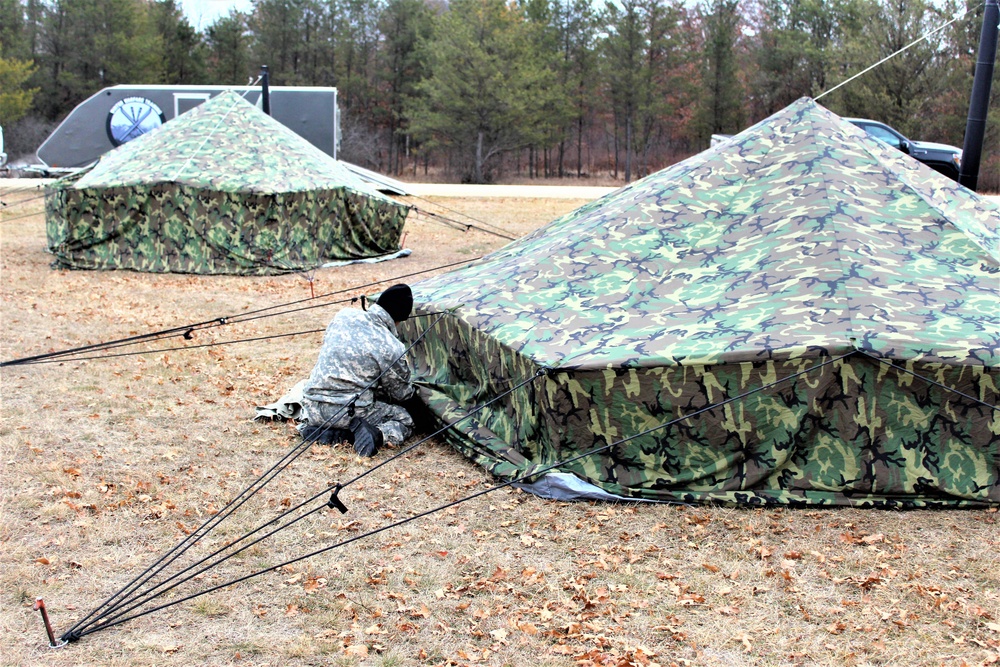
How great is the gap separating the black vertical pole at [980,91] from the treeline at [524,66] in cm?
2816

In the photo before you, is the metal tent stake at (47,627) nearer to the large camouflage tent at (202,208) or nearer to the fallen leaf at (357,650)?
the fallen leaf at (357,650)

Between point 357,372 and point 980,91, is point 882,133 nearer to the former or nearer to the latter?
point 980,91

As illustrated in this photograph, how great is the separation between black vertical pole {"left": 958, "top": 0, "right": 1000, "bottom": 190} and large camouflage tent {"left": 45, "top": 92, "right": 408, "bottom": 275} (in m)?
8.35

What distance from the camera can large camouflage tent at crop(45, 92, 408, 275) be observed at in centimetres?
1358

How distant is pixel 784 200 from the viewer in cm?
651

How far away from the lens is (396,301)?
6.62m

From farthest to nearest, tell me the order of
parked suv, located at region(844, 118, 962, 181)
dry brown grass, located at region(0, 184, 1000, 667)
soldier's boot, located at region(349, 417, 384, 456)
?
parked suv, located at region(844, 118, 962, 181)
soldier's boot, located at region(349, 417, 384, 456)
dry brown grass, located at region(0, 184, 1000, 667)

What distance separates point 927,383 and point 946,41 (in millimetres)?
37565

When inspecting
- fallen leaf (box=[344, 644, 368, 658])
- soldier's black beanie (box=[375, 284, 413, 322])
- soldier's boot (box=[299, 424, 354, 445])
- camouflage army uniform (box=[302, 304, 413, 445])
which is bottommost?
fallen leaf (box=[344, 644, 368, 658])

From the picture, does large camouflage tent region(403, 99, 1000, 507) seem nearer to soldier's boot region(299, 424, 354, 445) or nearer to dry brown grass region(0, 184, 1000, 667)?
dry brown grass region(0, 184, 1000, 667)

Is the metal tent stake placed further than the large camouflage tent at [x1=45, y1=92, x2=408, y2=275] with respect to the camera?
No

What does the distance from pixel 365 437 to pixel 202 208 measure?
8277 mm

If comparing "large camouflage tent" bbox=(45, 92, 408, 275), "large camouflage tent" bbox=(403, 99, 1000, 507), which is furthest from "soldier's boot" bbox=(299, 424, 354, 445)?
"large camouflage tent" bbox=(45, 92, 408, 275)

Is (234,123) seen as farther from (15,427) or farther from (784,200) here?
(784,200)
